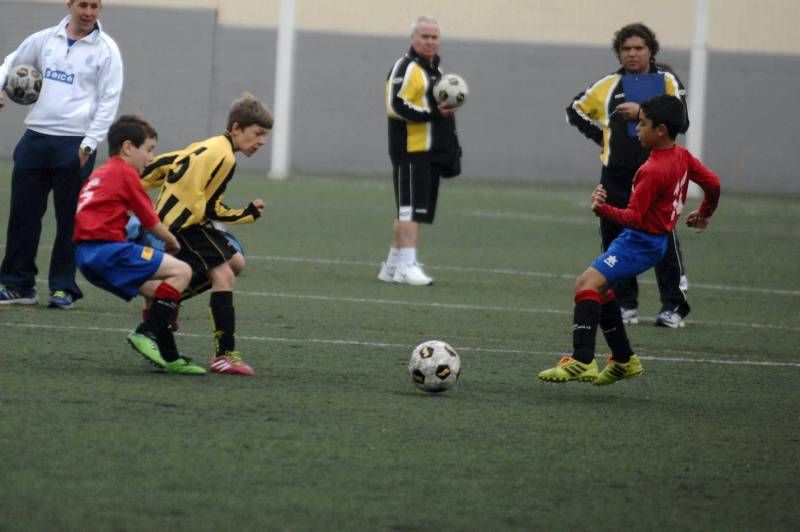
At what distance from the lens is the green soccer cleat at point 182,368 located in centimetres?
812

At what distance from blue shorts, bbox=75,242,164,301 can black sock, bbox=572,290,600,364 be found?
206 cm

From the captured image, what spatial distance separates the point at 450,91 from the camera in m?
13.9

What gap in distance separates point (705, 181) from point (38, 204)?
4.50 metres

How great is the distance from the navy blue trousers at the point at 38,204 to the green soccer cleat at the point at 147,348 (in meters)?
2.76

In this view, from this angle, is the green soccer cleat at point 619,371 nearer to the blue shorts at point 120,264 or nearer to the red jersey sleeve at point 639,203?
the red jersey sleeve at point 639,203

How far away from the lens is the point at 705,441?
23.1 feet

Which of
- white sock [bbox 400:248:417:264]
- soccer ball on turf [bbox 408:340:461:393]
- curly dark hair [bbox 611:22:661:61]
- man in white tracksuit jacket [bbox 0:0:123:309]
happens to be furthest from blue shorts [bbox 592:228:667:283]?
white sock [bbox 400:248:417:264]

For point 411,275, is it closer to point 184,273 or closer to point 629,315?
point 629,315

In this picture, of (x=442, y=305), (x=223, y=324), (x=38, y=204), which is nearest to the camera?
(x=223, y=324)

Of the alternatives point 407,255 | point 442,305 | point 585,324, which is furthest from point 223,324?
point 407,255

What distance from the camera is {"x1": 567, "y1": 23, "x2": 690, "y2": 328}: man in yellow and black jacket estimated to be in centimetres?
1114

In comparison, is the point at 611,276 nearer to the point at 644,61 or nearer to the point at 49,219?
the point at 644,61

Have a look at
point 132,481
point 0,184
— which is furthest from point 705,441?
point 0,184

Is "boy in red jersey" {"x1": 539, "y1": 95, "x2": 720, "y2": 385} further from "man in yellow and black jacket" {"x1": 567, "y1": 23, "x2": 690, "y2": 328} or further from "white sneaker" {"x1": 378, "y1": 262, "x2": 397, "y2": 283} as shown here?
"white sneaker" {"x1": 378, "y1": 262, "x2": 397, "y2": 283}
